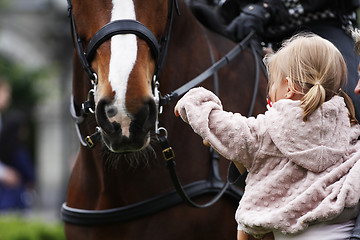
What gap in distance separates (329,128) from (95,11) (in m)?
1.24

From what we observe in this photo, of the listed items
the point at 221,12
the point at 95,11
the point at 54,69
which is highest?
the point at 95,11

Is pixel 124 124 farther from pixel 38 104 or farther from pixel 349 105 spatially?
pixel 38 104

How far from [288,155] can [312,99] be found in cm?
24

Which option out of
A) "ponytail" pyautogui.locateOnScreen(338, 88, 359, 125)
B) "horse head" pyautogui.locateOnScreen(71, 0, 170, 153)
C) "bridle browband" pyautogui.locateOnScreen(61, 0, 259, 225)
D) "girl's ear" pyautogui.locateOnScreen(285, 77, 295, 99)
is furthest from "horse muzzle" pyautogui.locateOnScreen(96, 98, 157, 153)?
"ponytail" pyautogui.locateOnScreen(338, 88, 359, 125)

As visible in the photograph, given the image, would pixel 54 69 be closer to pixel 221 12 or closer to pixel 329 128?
pixel 221 12

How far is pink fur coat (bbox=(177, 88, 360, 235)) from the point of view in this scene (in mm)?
2773

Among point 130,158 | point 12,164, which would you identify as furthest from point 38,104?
point 130,158

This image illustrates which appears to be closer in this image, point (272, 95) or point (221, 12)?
point (272, 95)

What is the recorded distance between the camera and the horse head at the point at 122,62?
120 inches

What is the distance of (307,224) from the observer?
9.11 feet

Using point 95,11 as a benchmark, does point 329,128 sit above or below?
below

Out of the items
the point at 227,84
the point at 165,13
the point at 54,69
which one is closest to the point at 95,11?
the point at 165,13

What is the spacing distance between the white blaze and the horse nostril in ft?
0.05

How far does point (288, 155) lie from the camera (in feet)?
9.20
